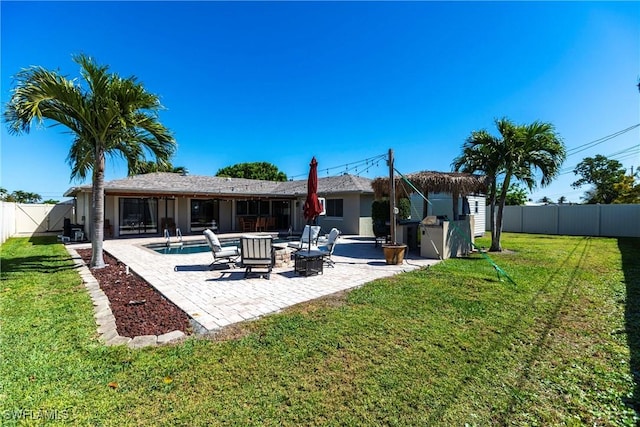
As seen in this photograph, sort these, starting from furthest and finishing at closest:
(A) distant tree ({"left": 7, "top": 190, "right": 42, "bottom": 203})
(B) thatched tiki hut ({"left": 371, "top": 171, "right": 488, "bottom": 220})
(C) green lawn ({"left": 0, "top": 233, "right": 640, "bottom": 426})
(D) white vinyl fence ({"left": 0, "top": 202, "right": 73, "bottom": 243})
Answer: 1. (A) distant tree ({"left": 7, "top": 190, "right": 42, "bottom": 203})
2. (D) white vinyl fence ({"left": 0, "top": 202, "right": 73, "bottom": 243})
3. (B) thatched tiki hut ({"left": 371, "top": 171, "right": 488, "bottom": 220})
4. (C) green lawn ({"left": 0, "top": 233, "right": 640, "bottom": 426})

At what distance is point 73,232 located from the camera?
16.1 m

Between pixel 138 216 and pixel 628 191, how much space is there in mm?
35870

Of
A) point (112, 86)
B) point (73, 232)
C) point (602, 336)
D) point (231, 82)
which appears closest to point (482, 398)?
point (602, 336)

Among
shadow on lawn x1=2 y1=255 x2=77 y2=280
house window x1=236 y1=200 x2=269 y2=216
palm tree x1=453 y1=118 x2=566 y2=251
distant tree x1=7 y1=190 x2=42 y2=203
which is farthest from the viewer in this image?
distant tree x1=7 y1=190 x2=42 y2=203

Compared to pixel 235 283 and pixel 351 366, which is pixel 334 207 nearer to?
pixel 235 283

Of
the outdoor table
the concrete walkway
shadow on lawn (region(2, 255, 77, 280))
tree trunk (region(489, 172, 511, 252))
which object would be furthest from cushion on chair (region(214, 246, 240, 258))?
tree trunk (region(489, 172, 511, 252))

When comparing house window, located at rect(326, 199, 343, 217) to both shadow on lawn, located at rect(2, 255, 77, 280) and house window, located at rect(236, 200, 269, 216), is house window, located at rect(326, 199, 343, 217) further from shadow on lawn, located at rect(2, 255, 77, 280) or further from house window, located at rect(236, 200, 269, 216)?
shadow on lawn, located at rect(2, 255, 77, 280)

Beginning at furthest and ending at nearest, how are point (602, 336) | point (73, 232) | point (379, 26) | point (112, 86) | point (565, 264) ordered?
point (73, 232) < point (379, 26) < point (565, 264) < point (112, 86) < point (602, 336)

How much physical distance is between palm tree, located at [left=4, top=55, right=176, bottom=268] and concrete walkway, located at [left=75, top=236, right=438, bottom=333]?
242cm

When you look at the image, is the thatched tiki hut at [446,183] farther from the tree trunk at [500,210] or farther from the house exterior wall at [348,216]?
the house exterior wall at [348,216]

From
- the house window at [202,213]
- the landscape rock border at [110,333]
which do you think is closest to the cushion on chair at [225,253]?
the landscape rock border at [110,333]

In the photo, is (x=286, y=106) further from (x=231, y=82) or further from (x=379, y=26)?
(x=379, y=26)

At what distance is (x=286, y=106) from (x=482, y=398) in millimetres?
21379

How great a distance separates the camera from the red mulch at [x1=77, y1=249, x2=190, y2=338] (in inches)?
172
